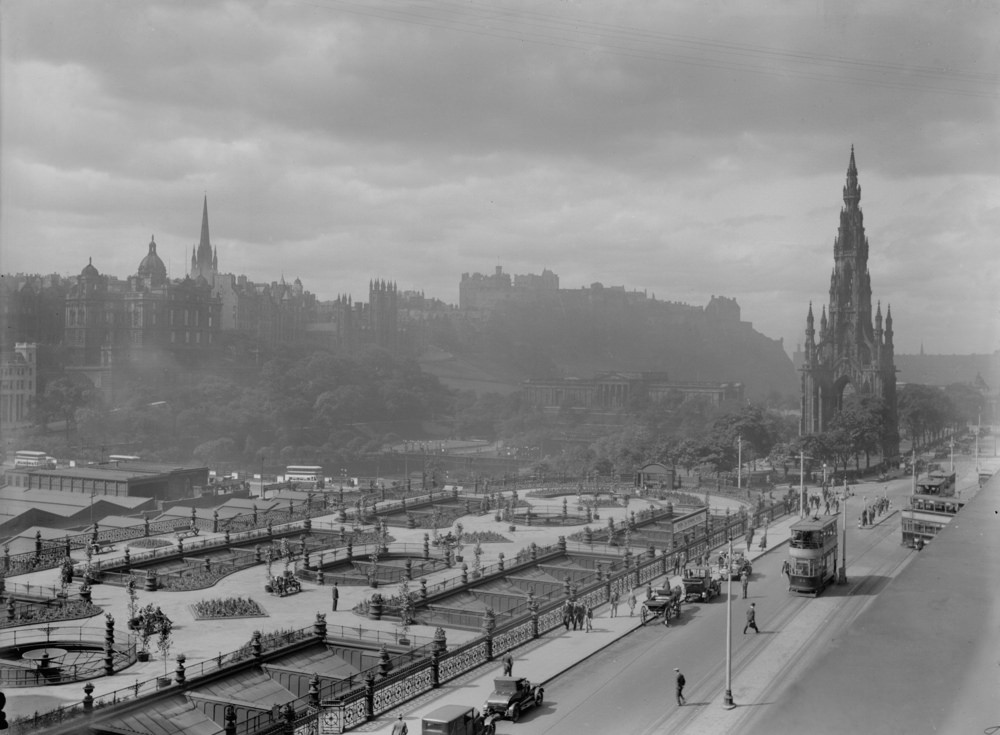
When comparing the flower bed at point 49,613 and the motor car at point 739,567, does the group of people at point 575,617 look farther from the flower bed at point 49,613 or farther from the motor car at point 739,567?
the flower bed at point 49,613

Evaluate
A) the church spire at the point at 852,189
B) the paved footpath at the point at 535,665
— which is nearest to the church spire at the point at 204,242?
the church spire at the point at 852,189

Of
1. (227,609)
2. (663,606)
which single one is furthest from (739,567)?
(227,609)

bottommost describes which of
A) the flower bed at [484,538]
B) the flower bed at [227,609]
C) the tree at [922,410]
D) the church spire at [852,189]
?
the flower bed at [484,538]

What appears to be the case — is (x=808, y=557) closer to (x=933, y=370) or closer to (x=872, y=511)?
(x=872, y=511)

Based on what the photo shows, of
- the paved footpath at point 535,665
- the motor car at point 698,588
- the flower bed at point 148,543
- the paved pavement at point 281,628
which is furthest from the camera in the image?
the flower bed at point 148,543

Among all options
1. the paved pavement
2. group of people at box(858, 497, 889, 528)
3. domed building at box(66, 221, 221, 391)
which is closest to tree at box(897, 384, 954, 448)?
group of people at box(858, 497, 889, 528)

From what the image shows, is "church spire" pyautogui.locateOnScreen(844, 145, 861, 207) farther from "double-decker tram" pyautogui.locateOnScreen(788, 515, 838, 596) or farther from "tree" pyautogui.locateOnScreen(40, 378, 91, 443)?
"tree" pyautogui.locateOnScreen(40, 378, 91, 443)
